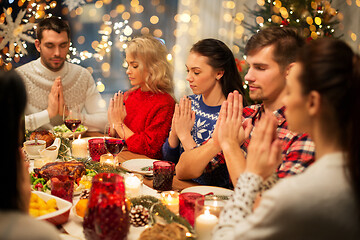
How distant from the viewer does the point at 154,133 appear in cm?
266

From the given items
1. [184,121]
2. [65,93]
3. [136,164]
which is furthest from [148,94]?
[136,164]

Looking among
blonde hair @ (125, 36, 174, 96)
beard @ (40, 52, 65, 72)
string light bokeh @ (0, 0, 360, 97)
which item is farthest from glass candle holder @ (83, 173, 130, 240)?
string light bokeh @ (0, 0, 360, 97)

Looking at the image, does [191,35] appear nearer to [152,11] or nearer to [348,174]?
[152,11]

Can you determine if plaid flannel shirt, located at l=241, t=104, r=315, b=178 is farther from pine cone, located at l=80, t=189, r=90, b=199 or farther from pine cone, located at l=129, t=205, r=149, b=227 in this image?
pine cone, located at l=80, t=189, r=90, b=199

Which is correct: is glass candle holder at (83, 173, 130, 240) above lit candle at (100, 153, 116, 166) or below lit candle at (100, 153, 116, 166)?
above

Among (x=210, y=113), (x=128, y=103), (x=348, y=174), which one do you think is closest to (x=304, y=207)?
(x=348, y=174)

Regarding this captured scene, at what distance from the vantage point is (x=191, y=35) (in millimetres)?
4621

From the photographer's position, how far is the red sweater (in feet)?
8.20

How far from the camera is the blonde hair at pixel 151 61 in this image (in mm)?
2904

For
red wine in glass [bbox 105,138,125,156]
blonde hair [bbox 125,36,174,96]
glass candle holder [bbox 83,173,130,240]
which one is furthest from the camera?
blonde hair [bbox 125,36,174,96]

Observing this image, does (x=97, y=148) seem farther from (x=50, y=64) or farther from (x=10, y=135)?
(x=50, y=64)

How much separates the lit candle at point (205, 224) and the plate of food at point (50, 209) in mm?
447

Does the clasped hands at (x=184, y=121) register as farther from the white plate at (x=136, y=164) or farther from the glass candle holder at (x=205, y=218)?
the glass candle holder at (x=205, y=218)

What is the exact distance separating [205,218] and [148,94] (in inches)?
79.1
